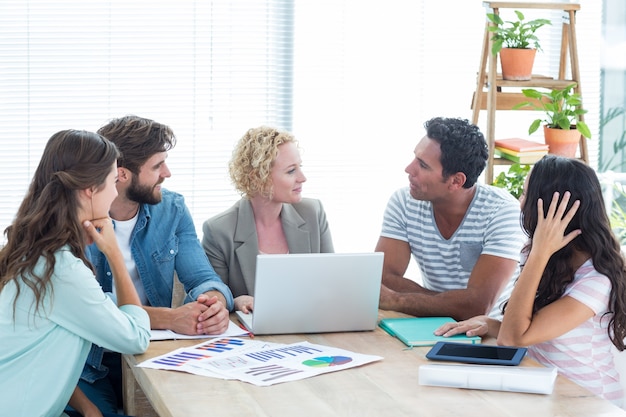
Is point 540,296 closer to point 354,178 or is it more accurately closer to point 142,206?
point 142,206

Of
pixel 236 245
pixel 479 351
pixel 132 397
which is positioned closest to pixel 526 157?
pixel 236 245

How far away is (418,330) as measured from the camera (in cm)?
239

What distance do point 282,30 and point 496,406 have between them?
2783 millimetres

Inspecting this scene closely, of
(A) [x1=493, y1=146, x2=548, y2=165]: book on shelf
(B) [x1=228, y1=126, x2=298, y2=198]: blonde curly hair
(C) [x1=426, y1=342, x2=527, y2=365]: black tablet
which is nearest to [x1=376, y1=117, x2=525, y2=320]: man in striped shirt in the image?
(B) [x1=228, y1=126, x2=298, y2=198]: blonde curly hair

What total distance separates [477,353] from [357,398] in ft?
1.21

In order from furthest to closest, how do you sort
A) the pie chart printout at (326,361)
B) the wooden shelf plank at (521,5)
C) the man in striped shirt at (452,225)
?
the wooden shelf plank at (521,5)
the man in striped shirt at (452,225)
the pie chart printout at (326,361)

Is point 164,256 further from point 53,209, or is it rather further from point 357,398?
point 357,398

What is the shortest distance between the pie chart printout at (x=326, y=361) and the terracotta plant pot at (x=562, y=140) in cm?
219

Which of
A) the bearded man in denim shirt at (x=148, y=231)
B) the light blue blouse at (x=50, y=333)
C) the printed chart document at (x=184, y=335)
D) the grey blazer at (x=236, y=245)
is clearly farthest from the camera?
the grey blazer at (x=236, y=245)

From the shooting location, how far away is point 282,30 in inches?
167

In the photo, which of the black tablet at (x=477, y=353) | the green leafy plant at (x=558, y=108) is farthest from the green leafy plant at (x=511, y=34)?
the black tablet at (x=477, y=353)

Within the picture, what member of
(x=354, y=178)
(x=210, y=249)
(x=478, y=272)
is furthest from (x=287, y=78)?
(x=478, y=272)

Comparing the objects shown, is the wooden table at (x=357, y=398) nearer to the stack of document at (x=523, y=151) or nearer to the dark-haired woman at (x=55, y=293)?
Answer: the dark-haired woman at (x=55, y=293)

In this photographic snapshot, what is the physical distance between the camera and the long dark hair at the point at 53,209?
2.03 meters
